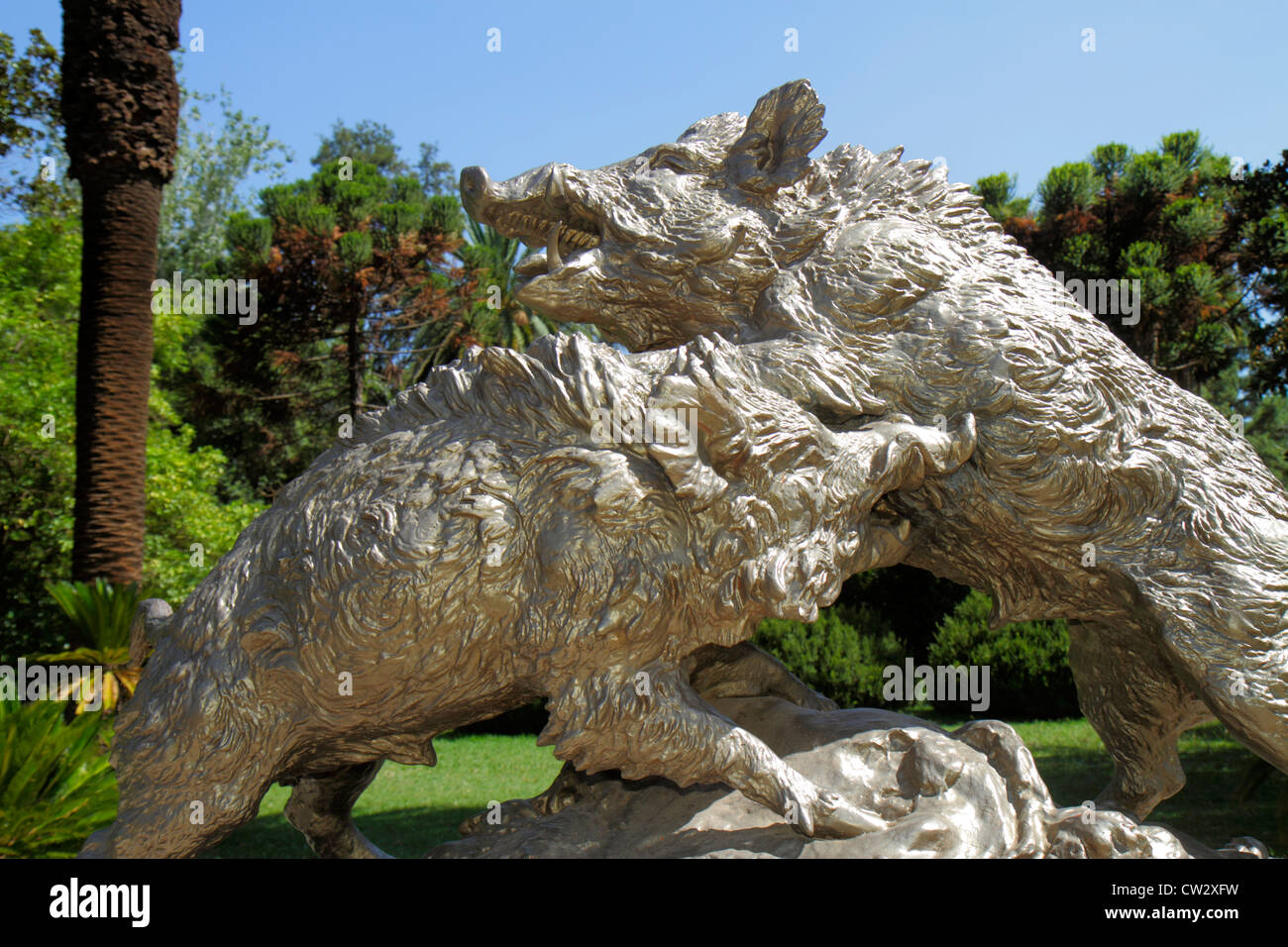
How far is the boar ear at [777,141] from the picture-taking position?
3.61m

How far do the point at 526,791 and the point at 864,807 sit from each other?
6.81 m

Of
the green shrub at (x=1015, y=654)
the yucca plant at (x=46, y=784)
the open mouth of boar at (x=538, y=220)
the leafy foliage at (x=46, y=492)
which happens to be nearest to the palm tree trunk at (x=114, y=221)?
the yucca plant at (x=46, y=784)

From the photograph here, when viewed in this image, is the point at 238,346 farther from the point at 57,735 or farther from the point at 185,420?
the point at 57,735

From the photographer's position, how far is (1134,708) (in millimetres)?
3842

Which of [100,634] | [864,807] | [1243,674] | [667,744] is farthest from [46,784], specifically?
[1243,674]

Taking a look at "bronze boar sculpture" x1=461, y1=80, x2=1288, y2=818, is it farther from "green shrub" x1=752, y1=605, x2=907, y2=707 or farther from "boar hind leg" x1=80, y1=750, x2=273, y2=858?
"green shrub" x1=752, y1=605, x2=907, y2=707

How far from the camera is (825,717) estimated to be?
3.54 m

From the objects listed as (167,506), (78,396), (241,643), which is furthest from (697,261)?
(167,506)

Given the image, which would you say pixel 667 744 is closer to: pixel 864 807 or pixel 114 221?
pixel 864 807

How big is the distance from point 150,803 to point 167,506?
10.7 metres

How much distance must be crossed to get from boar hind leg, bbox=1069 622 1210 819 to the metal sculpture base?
470mm

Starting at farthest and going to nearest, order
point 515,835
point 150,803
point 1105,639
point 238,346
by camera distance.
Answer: point 238,346
point 1105,639
point 515,835
point 150,803

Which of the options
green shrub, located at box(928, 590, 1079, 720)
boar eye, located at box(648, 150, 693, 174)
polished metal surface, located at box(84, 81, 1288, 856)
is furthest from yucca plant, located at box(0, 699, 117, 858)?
green shrub, located at box(928, 590, 1079, 720)

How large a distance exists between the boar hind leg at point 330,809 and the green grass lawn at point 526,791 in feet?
13.0
